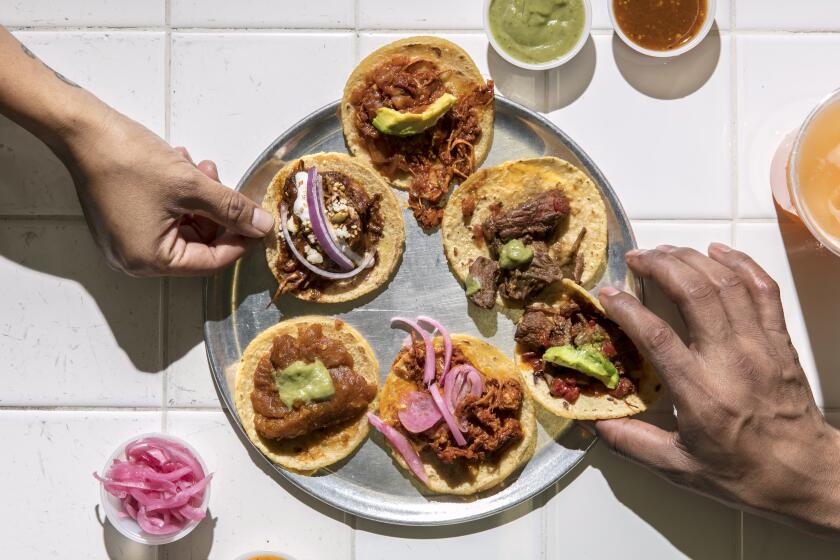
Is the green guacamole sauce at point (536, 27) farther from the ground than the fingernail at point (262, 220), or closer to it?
farther from the ground

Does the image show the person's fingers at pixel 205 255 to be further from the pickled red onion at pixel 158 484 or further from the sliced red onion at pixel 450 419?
the sliced red onion at pixel 450 419

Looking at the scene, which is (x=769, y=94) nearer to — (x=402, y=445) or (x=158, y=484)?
(x=402, y=445)

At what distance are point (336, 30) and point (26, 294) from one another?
202 cm

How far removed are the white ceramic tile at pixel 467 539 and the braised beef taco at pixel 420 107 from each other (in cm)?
148

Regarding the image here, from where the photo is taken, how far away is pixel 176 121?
359 centimetres

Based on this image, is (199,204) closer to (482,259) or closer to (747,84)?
(482,259)

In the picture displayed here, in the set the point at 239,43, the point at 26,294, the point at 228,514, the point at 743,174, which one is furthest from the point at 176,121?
the point at 743,174

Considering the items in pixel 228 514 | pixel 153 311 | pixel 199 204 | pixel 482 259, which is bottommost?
pixel 228 514

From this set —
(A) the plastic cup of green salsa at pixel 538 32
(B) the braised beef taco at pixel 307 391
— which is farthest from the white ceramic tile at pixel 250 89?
(B) the braised beef taco at pixel 307 391

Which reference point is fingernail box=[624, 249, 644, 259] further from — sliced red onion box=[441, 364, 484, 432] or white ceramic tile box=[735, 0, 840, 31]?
white ceramic tile box=[735, 0, 840, 31]

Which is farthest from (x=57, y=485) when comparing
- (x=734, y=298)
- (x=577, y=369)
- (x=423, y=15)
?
(x=734, y=298)

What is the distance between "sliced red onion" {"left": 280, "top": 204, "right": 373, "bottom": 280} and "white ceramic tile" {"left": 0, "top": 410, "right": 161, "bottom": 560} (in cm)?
118

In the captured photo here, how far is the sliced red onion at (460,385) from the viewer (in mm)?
3395

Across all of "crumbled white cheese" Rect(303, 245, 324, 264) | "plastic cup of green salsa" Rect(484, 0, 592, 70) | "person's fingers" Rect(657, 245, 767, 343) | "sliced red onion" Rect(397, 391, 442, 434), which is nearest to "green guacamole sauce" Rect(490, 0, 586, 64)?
"plastic cup of green salsa" Rect(484, 0, 592, 70)
